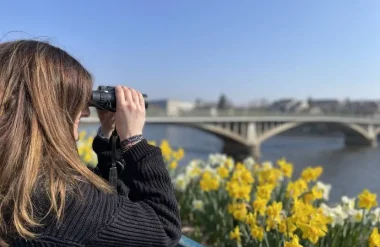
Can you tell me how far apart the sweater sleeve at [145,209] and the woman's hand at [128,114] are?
0.05m

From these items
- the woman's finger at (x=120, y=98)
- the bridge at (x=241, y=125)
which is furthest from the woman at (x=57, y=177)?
the bridge at (x=241, y=125)

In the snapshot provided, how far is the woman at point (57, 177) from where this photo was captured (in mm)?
1227

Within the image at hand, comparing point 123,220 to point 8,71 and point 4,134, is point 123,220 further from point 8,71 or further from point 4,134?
point 8,71

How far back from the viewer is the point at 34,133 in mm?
1255

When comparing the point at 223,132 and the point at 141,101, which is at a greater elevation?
the point at 141,101

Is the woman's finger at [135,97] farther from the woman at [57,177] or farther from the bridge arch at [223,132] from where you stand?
the bridge arch at [223,132]

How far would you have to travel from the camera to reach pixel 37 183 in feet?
4.06

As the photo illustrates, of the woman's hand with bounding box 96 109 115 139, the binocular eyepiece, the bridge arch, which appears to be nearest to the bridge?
the bridge arch

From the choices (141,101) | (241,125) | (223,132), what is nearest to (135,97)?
(141,101)

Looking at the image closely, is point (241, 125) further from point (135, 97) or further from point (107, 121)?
point (135, 97)

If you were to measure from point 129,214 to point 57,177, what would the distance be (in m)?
0.23

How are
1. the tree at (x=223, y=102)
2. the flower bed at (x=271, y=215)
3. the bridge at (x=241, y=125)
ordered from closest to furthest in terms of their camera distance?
the flower bed at (x=271, y=215)
the bridge at (x=241, y=125)
the tree at (x=223, y=102)

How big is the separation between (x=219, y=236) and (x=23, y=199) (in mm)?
2604

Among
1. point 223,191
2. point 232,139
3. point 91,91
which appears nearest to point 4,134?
point 91,91
